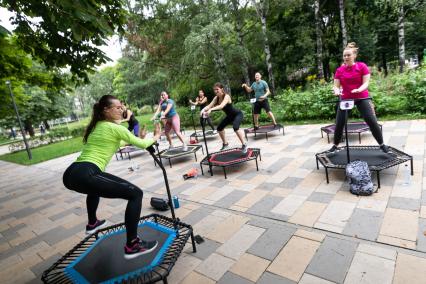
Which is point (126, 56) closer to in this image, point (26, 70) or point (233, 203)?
point (26, 70)

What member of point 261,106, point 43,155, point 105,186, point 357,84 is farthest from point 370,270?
point 43,155

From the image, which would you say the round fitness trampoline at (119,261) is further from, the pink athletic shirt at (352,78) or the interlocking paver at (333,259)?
the pink athletic shirt at (352,78)

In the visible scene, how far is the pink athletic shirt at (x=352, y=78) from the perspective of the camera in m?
4.06

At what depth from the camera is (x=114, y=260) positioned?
2.46 meters

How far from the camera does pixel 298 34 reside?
16.8 m

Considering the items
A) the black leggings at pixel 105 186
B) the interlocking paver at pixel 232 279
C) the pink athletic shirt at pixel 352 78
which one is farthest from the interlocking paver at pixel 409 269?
the pink athletic shirt at pixel 352 78

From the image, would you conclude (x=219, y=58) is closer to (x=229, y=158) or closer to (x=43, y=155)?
(x=229, y=158)

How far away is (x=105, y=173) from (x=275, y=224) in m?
1.87

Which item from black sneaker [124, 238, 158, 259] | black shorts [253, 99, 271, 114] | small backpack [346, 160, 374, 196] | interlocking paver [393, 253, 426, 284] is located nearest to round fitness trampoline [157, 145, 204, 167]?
black shorts [253, 99, 271, 114]

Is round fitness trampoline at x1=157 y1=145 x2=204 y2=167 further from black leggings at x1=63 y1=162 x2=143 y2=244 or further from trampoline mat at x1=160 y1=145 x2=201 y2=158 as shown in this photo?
black leggings at x1=63 y1=162 x2=143 y2=244

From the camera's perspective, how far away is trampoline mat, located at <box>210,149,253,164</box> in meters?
5.06

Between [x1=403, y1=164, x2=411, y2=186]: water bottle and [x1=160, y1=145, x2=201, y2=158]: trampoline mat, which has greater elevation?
[x1=160, y1=145, x2=201, y2=158]: trampoline mat

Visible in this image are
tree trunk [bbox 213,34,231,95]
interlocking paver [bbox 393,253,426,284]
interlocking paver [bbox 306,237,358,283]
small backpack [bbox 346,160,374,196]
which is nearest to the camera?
interlocking paver [bbox 393,253,426,284]

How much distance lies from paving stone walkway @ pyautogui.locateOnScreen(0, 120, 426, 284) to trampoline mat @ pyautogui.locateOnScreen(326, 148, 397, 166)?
253mm
